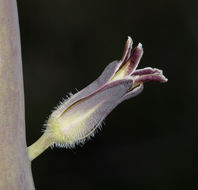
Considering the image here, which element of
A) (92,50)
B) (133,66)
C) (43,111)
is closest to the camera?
(133,66)

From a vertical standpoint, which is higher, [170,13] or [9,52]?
[9,52]

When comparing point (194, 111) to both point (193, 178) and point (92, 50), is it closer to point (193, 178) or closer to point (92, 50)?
point (193, 178)

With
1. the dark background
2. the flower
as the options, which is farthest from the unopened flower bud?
the dark background

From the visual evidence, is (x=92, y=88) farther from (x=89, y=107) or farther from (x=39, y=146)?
(x=39, y=146)

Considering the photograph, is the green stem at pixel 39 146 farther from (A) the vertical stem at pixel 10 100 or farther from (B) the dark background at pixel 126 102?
(B) the dark background at pixel 126 102

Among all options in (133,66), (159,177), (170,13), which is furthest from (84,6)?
(133,66)
